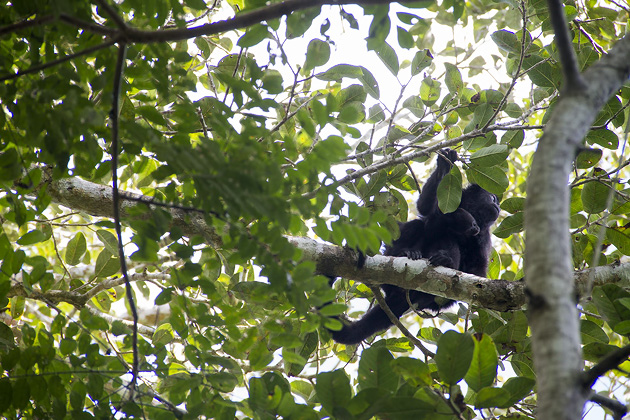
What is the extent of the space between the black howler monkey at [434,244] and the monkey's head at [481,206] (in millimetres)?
67

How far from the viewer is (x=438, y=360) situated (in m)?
1.88

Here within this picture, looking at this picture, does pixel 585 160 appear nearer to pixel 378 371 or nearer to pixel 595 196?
pixel 595 196

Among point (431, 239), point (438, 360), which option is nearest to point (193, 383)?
point (438, 360)

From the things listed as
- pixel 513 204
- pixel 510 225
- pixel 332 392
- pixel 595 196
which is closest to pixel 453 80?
pixel 513 204

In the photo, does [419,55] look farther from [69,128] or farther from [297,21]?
[69,128]

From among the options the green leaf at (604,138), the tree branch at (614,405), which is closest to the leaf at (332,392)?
the tree branch at (614,405)

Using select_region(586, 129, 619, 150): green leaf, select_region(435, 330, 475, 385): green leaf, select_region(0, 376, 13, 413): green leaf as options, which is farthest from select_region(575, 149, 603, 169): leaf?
select_region(0, 376, 13, 413): green leaf

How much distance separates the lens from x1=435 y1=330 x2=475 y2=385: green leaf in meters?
1.87

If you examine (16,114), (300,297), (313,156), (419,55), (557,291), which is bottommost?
(557,291)

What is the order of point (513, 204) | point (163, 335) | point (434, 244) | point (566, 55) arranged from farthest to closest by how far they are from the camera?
point (434, 244) < point (513, 204) < point (163, 335) < point (566, 55)

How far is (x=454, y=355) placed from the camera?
74.0 inches

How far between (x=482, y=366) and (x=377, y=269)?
136 centimetres

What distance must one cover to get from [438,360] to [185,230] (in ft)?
6.02

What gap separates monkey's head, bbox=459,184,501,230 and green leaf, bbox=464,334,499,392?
10.1ft
